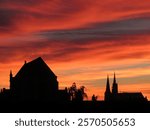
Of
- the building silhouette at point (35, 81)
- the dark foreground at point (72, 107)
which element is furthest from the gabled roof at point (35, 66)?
the dark foreground at point (72, 107)

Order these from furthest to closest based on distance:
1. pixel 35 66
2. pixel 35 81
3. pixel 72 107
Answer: pixel 35 81 < pixel 35 66 < pixel 72 107

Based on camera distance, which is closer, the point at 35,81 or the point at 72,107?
the point at 72,107

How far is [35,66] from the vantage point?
128 metres

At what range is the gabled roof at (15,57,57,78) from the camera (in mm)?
125844

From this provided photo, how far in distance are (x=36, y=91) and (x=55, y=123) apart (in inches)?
4398

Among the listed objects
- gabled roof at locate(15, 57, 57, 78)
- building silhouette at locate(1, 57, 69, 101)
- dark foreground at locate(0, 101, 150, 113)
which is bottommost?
dark foreground at locate(0, 101, 150, 113)

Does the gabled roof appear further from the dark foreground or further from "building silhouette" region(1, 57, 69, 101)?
the dark foreground

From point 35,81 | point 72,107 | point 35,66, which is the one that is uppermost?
point 35,66

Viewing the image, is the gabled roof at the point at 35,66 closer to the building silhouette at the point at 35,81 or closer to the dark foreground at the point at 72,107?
the building silhouette at the point at 35,81

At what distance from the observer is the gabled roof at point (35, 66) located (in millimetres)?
125844

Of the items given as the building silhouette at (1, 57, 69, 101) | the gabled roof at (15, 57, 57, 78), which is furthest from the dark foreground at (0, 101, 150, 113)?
the gabled roof at (15, 57, 57, 78)

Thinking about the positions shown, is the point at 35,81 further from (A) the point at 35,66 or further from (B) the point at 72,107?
(B) the point at 72,107

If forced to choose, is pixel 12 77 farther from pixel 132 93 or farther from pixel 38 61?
pixel 132 93

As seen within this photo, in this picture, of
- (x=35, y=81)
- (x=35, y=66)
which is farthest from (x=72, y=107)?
(x=35, y=81)
